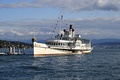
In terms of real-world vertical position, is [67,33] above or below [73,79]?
above

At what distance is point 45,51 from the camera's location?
14462 centimetres

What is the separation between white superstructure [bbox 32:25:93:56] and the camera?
14324 cm

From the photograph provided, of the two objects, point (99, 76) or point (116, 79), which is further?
point (99, 76)

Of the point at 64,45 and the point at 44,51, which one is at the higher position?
the point at 64,45

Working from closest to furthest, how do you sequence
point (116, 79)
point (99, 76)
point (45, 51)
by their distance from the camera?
1. point (116, 79)
2. point (99, 76)
3. point (45, 51)

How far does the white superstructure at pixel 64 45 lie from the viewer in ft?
470

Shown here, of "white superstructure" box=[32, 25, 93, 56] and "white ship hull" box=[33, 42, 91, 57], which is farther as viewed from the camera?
"white superstructure" box=[32, 25, 93, 56]

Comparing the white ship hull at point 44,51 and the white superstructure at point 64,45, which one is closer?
the white ship hull at point 44,51

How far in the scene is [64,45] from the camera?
503 feet

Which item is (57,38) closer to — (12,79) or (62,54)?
(62,54)

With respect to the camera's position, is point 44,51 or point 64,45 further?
point 64,45

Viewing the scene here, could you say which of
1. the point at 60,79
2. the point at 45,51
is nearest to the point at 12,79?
the point at 60,79

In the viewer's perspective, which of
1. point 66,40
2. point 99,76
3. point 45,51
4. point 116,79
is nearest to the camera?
point 116,79

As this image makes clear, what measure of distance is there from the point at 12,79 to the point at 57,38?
101035 mm
